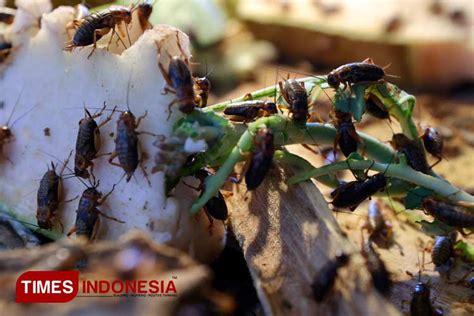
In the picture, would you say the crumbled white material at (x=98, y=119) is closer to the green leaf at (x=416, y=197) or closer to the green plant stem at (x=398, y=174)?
the green plant stem at (x=398, y=174)

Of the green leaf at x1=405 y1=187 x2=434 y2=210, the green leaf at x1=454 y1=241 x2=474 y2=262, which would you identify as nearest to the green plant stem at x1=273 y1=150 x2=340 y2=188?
the green leaf at x1=405 y1=187 x2=434 y2=210

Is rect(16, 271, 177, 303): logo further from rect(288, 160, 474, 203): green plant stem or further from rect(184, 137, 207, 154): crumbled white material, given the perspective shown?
rect(288, 160, 474, 203): green plant stem

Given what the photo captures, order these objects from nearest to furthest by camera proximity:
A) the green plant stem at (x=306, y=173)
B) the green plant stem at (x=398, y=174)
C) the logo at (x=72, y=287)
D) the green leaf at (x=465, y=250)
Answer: the logo at (x=72, y=287) < the green plant stem at (x=306, y=173) < the green plant stem at (x=398, y=174) < the green leaf at (x=465, y=250)

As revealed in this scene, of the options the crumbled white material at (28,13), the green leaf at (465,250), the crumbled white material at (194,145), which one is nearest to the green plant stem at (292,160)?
the crumbled white material at (194,145)

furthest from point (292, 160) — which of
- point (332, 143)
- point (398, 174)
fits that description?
point (398, 174)

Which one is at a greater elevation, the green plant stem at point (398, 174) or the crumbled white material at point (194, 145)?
Result: the crumbled white material at point (194, 145)

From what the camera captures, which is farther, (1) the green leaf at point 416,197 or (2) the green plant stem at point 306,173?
(1) the green leaf at point 416,197
